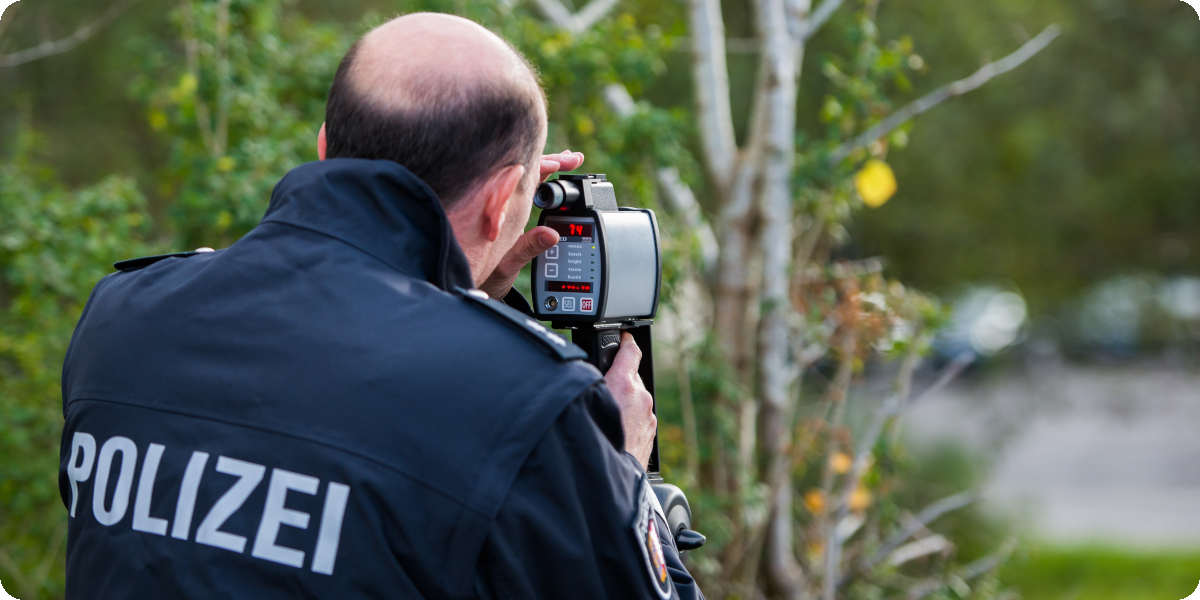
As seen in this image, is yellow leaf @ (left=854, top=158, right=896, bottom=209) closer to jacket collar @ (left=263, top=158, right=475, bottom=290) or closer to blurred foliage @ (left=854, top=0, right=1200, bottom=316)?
jacket collar @ (left=263, top=158, right=475, bottom=290)

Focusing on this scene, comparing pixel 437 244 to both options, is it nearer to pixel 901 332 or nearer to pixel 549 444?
pixel 549 444

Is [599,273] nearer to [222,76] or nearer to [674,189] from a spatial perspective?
[222,76]

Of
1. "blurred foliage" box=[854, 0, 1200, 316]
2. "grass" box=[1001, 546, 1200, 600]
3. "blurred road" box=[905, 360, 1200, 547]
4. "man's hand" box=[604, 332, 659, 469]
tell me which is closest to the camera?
"man's hand" box=[604, 332, 659, 469]

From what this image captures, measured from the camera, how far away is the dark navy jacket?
4.21 feet

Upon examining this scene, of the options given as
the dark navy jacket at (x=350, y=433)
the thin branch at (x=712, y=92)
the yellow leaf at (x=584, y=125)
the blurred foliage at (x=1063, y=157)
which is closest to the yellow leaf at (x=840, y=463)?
the thin branch at (x=712, y=92)

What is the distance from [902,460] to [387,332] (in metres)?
3.40

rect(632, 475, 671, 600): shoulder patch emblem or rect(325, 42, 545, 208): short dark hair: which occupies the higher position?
rect(325, 42, 545, 208): short dark hair

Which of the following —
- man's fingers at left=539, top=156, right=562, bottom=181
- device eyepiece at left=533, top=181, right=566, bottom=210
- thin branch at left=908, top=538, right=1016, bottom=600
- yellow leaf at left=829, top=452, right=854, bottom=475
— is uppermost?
man's fingers at left=539, top=156, right=562, bottom=181

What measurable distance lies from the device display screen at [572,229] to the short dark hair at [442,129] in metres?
0.35

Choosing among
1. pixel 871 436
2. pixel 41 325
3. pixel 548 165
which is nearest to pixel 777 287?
pixel 871 436

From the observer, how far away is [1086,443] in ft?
41.7

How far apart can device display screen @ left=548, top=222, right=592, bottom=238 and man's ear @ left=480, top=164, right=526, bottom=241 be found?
1.04ft

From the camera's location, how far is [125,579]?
4.50ft

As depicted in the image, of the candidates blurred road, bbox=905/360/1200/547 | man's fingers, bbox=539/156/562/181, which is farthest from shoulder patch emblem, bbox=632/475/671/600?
blurred road, bbox=905/360/1200/547
